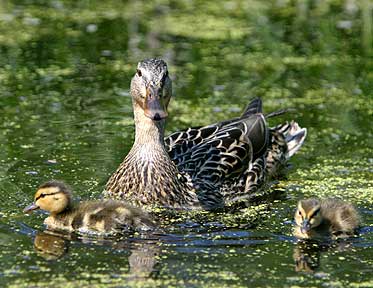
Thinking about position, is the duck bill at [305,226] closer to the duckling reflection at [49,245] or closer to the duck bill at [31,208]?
the duckling reflection at [49,245]

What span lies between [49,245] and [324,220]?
1849mm

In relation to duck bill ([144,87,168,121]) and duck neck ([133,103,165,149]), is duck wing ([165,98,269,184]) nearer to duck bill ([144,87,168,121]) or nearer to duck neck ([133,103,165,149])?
duck neck ([133,103,165,149])

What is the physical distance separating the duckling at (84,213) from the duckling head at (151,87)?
0.78 metres

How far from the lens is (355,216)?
23.7ft

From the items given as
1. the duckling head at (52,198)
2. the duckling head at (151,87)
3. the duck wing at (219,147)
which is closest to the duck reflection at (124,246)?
the duckling head at (52,198)

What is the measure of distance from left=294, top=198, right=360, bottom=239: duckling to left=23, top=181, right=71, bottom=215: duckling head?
156 centimetres

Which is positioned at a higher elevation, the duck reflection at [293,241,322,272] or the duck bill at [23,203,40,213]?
the duck bill at [23,203,40,213]

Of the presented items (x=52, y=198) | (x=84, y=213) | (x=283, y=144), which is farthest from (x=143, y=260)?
(x=283, y=144)

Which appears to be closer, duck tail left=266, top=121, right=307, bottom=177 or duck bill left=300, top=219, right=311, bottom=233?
duck bill left=300, top=219, right=311, bottom=233

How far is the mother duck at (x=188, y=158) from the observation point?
305 inches

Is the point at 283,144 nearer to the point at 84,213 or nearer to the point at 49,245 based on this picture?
the point at 84,213

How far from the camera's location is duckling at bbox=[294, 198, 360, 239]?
275 inches

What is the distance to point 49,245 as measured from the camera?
22.3ft

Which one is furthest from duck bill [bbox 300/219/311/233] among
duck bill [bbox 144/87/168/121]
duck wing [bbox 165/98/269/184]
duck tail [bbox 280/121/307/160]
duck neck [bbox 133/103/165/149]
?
duck tail [bbox 280/121/307/160]
